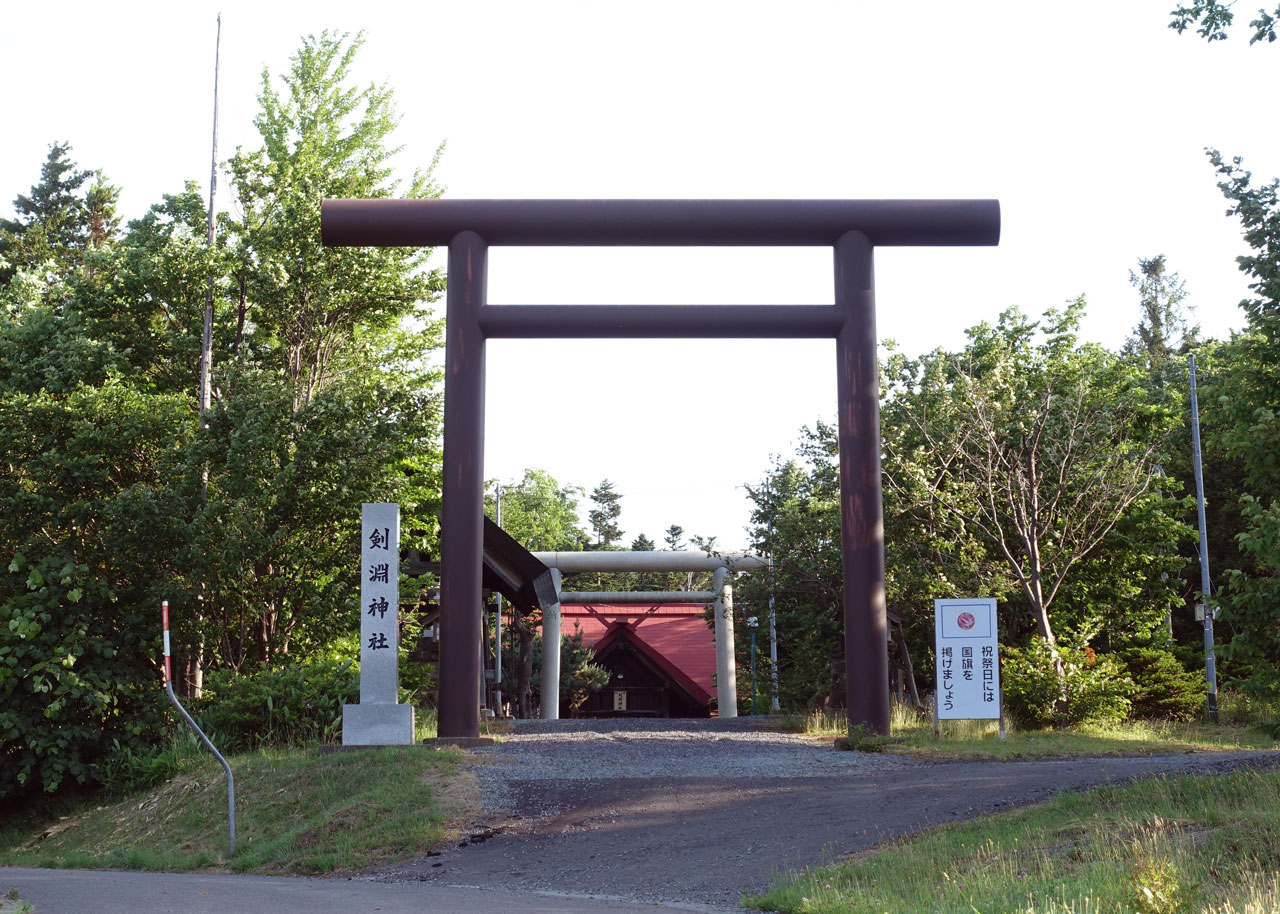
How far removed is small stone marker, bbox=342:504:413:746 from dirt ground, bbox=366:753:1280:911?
7.60 ft

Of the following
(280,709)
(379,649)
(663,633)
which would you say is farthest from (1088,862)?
(663,633)

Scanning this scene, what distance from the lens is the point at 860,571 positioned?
16672mm

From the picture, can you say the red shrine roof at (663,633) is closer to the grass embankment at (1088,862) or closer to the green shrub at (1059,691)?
the green shrub at (1059,691)

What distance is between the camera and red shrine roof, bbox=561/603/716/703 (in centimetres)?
4272

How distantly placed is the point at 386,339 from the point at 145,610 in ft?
34.4

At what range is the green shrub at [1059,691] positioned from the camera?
18969 mm

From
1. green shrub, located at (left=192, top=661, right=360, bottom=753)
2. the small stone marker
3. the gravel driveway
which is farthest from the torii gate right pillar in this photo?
green shrub, located at (left=192, top=661, right=360, bottom=753)

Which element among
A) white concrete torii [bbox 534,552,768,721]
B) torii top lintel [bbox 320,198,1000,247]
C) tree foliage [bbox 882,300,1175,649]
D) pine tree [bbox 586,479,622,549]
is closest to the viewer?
torii top lintel [bbox 320,198,1000,247]

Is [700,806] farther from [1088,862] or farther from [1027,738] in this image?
[1027,738]

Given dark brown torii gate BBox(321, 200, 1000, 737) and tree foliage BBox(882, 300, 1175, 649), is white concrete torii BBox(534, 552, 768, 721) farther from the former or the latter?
dark brown torii gate BBox(321, 200, 1000, 737)

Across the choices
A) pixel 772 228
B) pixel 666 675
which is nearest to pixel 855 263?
pixel 772 228

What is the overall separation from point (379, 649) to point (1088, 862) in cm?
911

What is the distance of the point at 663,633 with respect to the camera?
47.1 m

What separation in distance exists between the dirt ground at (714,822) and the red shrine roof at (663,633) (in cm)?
2665
